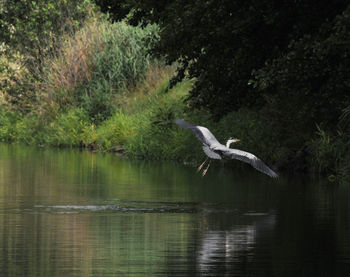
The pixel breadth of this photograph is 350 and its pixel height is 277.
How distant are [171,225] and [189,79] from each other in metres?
16.9

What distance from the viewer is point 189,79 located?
1283 inches

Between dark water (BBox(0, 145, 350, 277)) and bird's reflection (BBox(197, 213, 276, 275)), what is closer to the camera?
dark water (BBox(0, 145, 350, 277))

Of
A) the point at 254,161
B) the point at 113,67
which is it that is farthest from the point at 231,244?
the point at 113,67

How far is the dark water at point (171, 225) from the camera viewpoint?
11.8 meters

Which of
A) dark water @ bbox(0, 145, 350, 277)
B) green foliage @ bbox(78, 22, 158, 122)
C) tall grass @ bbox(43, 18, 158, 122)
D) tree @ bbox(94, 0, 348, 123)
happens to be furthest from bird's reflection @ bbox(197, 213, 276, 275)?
tall grass @ bbox(43, 18, 158, 122)

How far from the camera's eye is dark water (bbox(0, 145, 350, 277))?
38.8ft

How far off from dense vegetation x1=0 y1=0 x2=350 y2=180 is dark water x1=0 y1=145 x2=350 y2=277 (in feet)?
5.94

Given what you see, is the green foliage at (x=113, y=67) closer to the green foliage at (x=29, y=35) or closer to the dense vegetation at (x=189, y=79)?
the dense vegetation at (x=189, y=79)

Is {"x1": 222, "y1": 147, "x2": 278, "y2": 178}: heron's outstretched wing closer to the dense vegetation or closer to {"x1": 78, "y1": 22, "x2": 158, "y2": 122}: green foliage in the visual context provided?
the dense vegetation

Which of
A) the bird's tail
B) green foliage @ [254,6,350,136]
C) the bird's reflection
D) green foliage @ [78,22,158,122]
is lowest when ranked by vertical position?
the bird's reflection

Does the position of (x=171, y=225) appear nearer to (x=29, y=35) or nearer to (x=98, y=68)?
(x=98, y=68)

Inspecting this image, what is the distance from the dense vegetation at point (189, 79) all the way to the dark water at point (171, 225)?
1811mm

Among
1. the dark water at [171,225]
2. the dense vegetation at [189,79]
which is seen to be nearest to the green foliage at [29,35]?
the dense vegetation at [189,79]

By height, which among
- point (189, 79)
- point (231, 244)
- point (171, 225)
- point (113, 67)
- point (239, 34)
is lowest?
point (231, 244)
